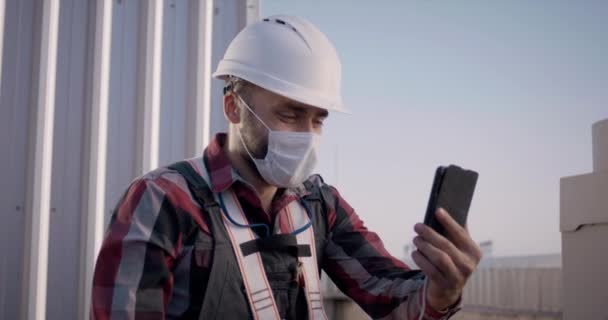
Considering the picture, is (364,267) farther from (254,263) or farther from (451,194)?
(451,194)

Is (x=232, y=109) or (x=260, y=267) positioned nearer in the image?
(x=260, y=267)

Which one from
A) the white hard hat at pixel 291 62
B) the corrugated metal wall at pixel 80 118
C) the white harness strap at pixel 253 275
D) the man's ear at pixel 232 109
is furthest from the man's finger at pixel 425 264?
the corrugated metal wall at pixel 80 118

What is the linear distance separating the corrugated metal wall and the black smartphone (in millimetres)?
1958

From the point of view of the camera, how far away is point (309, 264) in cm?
220

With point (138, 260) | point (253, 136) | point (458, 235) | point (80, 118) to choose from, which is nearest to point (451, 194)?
point (458, 235)

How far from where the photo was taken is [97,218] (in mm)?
3170

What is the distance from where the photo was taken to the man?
1.83 metres

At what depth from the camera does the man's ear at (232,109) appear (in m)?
2.31

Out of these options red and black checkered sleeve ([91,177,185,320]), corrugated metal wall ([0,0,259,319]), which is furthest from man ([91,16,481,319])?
corrugated metal wall ([0,0,259,319])

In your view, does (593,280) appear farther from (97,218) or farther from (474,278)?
(474,278)

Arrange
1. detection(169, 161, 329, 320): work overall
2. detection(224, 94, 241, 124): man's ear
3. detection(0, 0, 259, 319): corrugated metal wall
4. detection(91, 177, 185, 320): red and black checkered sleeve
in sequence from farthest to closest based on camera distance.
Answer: detection(0, 0, 259, 319): corrugated metal wall
detection(224, 94, 241, 124): man's ear
detection(169, 161, 329, 320): work overall
detection(91, 177, 185, 320): red and black checkered sleeve

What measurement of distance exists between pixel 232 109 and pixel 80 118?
123 cm

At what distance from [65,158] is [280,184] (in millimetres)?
1444

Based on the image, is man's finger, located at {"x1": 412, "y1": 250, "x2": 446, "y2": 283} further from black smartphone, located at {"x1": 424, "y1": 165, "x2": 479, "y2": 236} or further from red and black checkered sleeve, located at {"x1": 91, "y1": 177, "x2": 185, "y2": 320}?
red and black checkered sleeve, located at {"x1": 91, "y1": 177, "x2": 185, "y2": 320}
